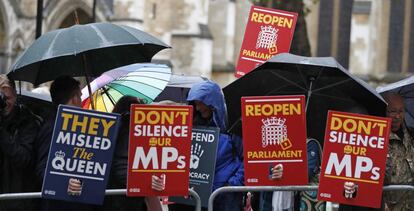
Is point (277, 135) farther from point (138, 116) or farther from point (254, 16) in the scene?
point (254, 16)

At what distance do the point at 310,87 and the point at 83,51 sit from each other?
1772 millimetres

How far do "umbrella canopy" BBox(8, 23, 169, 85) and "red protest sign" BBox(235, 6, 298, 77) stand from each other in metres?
2.31

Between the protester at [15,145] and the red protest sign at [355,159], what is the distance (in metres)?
1.91

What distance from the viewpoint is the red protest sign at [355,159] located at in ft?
26.3

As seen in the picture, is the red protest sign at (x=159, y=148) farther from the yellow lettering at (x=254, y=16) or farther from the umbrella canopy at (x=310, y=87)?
the yellow lettering at (x=254, y=16)

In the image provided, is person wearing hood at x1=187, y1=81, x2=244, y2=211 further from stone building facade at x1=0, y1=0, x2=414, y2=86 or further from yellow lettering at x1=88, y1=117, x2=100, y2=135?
stone building facade at x1=0, y1=0, x2=414, y2=86

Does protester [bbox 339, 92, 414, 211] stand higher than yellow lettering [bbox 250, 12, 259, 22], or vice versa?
yellow lettering [bbox 250, 12, 259, 22]

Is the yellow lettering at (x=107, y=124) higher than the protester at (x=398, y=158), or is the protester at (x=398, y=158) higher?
the yellow lettering at (x=107, y=124)

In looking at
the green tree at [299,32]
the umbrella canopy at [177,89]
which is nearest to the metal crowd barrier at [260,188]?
the umbrella canopy at [177,89]

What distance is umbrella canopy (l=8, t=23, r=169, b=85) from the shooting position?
864 centimetres

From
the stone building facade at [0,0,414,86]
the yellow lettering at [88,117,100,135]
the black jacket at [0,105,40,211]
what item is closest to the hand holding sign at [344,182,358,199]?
the yellow lettering at [88,117,100,135]

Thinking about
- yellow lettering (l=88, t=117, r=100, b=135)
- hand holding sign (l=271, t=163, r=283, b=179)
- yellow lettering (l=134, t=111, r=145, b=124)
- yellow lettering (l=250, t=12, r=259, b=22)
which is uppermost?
yellow lettering (l=250, t=12, r=259, b=22)

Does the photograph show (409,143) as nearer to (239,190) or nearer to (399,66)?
(239,190)

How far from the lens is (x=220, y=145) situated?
8641mm
